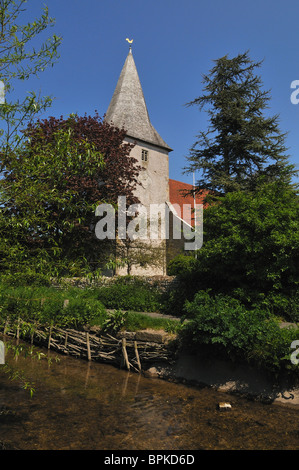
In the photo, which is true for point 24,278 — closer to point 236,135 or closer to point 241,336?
point 241,336

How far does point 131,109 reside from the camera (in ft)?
90.8

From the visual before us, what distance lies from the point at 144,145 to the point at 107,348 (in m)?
19.6

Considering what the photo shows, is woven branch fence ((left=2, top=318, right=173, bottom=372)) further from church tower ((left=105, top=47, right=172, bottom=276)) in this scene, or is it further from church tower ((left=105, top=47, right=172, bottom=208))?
church tower ((left=105, top=47, right=172, bottom=208))

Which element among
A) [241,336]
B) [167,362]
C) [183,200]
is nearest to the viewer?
[241,336]

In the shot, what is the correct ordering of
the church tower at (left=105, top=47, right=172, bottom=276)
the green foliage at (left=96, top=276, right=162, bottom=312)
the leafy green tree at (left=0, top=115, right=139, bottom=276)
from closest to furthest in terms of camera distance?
the leafy green tree at (left=0, top=115, right=139, bottom=276), the green foliage at (left=96, top=276, right=162, bottom=312), the church tower at (left=105, top=47, right=172, bottom=276)

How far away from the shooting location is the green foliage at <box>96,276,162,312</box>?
14336mm

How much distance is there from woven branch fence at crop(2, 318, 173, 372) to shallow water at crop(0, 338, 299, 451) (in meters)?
0.70

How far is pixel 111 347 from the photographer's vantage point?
1114cm

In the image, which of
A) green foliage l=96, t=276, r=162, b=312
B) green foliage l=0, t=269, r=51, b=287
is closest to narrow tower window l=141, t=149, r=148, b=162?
green foliage l=96, t=276, r=162, b=312

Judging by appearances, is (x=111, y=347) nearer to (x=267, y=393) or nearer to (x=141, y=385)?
(x=141, y=385)

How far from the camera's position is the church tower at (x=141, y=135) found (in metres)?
26.8

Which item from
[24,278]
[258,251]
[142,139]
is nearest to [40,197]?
[24,278]

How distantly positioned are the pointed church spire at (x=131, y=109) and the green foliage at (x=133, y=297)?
1410 centimetres

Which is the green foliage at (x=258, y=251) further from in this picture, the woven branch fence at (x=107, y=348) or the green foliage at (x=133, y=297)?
the woven branch fence at (x=107, y=348)
